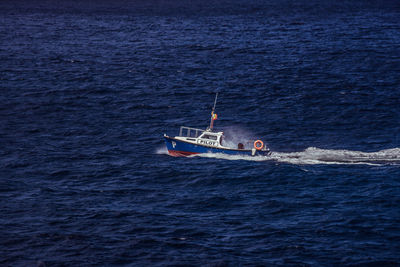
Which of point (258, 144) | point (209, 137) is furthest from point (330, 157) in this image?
point (209, 137)

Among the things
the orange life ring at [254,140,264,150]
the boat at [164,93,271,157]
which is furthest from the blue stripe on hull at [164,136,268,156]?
the orange life ring at [254,140,264,150]

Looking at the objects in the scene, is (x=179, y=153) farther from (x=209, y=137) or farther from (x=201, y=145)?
(x=209, y=137)

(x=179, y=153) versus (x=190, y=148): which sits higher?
(x=190, y=148)

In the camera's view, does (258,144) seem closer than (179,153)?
No

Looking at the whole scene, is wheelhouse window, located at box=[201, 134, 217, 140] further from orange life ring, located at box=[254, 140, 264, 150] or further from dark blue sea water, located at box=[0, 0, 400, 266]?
orange life ring, located at box=[254, 140, 264, 150]

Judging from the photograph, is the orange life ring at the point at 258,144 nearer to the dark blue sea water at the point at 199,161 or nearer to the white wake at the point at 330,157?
the white wake at the point at 330,157

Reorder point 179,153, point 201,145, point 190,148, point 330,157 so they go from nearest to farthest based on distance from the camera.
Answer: point 330,157 → point 201,145 → point 190,148 → point 179,153

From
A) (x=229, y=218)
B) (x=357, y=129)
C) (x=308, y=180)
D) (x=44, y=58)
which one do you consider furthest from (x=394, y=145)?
(x=44, y=58)

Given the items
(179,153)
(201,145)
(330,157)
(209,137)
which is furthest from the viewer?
(179,153)

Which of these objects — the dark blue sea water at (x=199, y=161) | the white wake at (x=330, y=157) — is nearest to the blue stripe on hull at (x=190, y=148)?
the white wake at (x=330, y=157)
